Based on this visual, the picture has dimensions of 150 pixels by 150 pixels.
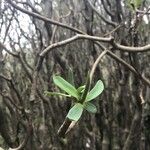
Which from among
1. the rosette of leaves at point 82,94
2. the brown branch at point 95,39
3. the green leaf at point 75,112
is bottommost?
the green leaf at point 75,112

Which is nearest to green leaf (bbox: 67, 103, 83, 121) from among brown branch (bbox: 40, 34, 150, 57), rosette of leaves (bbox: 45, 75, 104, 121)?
rosette of leaves (bbox: 45, 75, 104, 121)

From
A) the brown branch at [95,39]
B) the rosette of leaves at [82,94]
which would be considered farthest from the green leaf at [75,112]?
the brown branch at [95,39]

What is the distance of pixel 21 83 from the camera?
4.56 meters

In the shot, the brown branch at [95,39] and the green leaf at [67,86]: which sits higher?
the brown branch at [95,39]

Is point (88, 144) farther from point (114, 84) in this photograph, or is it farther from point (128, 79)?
point (128, 79)

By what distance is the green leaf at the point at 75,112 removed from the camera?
2.66 ft

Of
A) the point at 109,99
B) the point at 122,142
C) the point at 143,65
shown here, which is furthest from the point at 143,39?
the point at 122,142

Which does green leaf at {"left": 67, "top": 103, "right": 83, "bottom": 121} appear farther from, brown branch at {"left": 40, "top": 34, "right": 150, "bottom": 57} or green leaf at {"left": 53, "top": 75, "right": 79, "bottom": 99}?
brown branch at {"left": 40, "top": 34, "right": 150, "bottom": 57}

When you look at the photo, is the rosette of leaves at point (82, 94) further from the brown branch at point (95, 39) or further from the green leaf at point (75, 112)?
the brown branch at point (95, 39)

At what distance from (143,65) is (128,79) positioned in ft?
1.45

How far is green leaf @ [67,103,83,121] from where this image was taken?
2.66ft

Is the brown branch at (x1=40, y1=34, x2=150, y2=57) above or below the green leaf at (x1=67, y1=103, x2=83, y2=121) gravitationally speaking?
above

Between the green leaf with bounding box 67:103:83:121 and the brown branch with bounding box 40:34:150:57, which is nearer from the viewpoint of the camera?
the green leaf with bounding box 67:103:83:121

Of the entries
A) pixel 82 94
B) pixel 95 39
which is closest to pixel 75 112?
pixel 82 94
